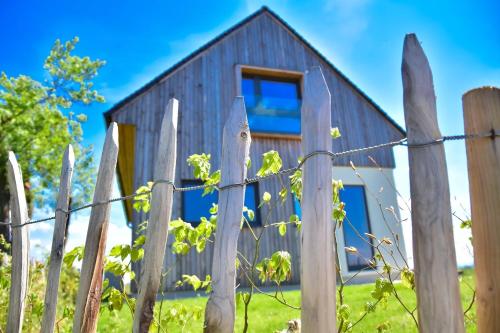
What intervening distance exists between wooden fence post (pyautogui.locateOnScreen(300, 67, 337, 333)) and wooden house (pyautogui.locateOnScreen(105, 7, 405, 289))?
751cm

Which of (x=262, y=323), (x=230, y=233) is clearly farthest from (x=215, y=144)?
(x=230, y=233)

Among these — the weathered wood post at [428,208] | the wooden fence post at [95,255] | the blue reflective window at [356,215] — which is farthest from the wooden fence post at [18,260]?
the blue reflective window at [356,215]

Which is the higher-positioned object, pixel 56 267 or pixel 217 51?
pixel 217 51

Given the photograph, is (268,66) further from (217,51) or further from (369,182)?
(369,182)

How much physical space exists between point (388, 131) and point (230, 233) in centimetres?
1150

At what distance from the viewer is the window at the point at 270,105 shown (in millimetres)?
10906

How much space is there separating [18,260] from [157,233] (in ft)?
4.96

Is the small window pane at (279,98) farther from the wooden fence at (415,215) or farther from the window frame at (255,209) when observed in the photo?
the wooden fence at (415,215)

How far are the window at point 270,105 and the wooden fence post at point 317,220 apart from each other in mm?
8925

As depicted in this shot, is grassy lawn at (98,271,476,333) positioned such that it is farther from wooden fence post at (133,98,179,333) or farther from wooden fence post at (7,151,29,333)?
wooden fence post at (133,98,179,333)

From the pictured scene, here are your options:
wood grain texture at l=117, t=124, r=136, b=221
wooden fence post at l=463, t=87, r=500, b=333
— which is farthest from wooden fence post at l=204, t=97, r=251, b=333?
wood grain texture at l=117, t=124, r=136, b=221

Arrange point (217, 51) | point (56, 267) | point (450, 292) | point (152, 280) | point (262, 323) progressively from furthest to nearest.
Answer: point (217, 51) < point (262, 323) < point (56, 267) < point (152, 280) < point (450, 292)

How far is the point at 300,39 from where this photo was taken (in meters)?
12.6

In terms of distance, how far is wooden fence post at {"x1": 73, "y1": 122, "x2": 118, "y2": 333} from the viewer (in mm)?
2230
